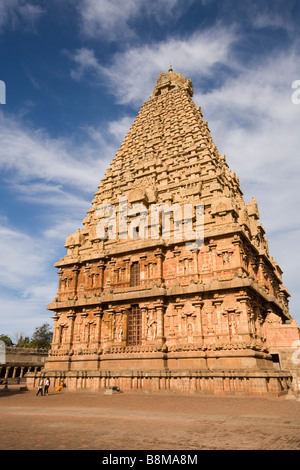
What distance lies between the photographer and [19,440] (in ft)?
29.4

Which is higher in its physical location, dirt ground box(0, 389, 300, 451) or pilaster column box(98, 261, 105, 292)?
pilaster column box(98, 261, 105, 292)

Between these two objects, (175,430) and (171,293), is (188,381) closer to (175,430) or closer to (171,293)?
(171,293)

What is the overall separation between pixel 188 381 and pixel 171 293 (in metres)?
6.56

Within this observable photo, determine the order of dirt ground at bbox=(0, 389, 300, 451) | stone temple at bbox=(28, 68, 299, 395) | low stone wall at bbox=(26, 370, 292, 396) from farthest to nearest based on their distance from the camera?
stone temple at bbox=(28, 68, 299, 395)
low stone wall at bbox=(26, 370, 292, 396)
dirt ground at bbox=(0, 389, 300, 451)

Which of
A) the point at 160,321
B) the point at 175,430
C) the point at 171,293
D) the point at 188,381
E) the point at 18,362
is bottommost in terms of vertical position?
the point at 175,430

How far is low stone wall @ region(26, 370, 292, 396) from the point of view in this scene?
66.6 feet

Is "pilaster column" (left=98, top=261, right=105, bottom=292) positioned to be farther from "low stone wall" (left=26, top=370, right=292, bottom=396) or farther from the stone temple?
"low stone wall" (left=26, top=370, right=292, bottom=396)

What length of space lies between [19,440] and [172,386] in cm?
1538

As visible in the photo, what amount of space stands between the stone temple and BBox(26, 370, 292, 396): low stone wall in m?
0.07

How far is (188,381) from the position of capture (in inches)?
873

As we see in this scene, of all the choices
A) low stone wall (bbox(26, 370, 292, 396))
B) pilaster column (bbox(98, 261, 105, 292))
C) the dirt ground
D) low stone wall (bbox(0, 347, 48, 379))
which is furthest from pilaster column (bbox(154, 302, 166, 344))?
low stone wall (bbox(0, 347, 48, 379))

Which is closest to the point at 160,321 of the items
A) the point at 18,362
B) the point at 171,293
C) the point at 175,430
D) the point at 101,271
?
the point at 171,293

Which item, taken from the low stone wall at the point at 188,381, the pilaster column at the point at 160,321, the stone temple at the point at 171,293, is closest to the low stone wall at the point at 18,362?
the stone temple at the point at 171,293

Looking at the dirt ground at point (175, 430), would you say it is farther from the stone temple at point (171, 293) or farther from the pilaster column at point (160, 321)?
the pilaster column at point (160, 321)
